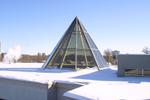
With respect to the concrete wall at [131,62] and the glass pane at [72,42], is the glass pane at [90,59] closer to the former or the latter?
the glass pane at [72,42]

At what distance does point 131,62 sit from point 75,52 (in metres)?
5.50

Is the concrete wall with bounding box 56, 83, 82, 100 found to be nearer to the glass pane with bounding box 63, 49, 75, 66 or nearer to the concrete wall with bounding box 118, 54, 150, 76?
the concrete wall with bounding box 118, 54, 150, 76

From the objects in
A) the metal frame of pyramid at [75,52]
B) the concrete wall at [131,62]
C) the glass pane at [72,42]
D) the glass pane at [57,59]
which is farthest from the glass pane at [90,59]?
the concrete wall at [131,62]

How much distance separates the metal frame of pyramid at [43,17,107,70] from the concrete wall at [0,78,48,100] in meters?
5.80

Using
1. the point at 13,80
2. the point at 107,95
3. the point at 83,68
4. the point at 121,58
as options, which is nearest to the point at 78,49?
the point at 83,68

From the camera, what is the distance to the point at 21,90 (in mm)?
16391

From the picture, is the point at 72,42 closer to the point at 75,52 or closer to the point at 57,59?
the point at 75,52

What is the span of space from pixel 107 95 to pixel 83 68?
491 inches

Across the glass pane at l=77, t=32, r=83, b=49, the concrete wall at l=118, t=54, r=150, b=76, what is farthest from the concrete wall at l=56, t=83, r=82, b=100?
the glass pane at l=77, t=32, r=83, b=49

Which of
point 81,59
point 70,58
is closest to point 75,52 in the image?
point 70,58

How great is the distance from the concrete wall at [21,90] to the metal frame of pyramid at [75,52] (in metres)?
5.80

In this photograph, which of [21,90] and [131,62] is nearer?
[21,90]

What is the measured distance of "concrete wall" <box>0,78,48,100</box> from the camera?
586 inches

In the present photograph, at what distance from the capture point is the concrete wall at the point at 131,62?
1889cm
